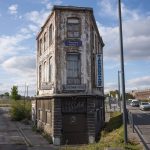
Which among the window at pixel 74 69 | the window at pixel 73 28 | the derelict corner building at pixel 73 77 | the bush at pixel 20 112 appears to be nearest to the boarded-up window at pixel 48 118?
the derelict corner building at pixel 73 77

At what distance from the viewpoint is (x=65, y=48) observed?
28062 mm

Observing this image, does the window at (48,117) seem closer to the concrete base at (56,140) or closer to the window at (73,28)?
the concrete base at (56,140)

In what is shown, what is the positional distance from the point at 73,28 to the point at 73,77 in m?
3.95

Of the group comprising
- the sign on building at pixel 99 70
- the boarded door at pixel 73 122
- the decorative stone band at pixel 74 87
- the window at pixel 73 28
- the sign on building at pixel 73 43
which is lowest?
the boarded door at pixel 73 122

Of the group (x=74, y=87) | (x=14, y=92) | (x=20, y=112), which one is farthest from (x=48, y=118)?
(x=14, y=92)

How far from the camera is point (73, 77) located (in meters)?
28.1

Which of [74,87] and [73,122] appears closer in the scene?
[73,122]

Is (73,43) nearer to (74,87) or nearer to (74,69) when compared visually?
(74,69)

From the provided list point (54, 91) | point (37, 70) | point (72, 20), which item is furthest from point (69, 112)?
point (37, 70)

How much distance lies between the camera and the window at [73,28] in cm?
2834

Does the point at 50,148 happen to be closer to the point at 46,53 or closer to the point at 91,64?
the point at 91,64

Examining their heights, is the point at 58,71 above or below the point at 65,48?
below

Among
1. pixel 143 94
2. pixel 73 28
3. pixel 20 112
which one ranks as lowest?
pixel 20 112

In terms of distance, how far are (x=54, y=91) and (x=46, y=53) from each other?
6293 millimetres
